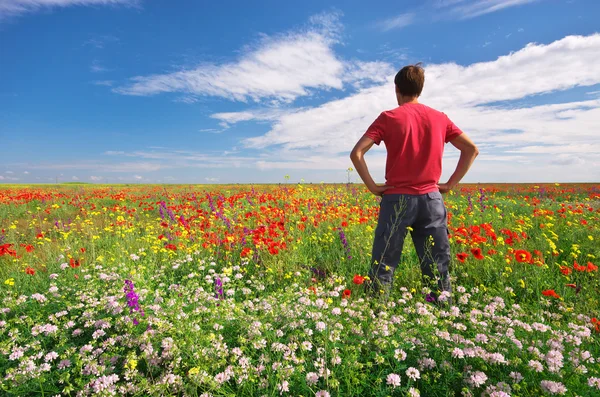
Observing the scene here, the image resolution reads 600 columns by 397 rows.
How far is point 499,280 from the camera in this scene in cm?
378

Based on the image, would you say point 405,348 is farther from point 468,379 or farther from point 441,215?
point 441,215

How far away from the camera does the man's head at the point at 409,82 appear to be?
9.19 ft

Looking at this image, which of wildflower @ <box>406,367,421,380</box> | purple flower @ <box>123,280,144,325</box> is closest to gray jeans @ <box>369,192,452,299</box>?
wildflower @ <box>406,367,421,380</box>

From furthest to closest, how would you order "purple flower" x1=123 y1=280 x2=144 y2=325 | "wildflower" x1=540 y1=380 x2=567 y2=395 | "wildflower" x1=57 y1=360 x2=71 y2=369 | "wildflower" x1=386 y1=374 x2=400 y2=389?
"purple flower" x1=123 y1=280 x2=144 y2=325, "wildflower" x1=57 y1=360 x2=71 y2=369, "wildflower" x1=386 y1=374 x2=400 y2=389, "wildflower" x1=540 y1=380 x2=567 y2=395

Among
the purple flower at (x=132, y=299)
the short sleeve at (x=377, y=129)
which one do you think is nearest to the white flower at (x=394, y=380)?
the purple flower at (x=132, y=299)

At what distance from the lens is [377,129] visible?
9.21 feet

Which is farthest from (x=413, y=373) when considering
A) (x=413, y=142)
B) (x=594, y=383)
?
(x=413, y=142)

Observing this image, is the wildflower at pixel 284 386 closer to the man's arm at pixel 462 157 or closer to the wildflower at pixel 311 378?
the wildflower at pixel 311 378

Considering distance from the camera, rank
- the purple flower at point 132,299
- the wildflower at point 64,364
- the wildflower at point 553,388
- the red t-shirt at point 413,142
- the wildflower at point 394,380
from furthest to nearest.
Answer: the red t-shirt at point 413,142 < the purple flower at point 132,299 < the wildflower at point 64,364 < the wildflower at point 394,380 < the wildflower at point 553,388

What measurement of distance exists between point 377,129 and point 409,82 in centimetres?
52

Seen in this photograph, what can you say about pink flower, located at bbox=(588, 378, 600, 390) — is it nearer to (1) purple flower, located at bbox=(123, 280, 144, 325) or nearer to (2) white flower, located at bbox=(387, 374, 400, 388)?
(2) white flower, located at bbox=(387, 374, 400, 388)

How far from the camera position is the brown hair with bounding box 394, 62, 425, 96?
2.80m

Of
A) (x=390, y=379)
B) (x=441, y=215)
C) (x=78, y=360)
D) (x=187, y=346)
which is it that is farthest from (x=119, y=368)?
(x=441, y=215)

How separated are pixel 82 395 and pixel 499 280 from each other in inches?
164
